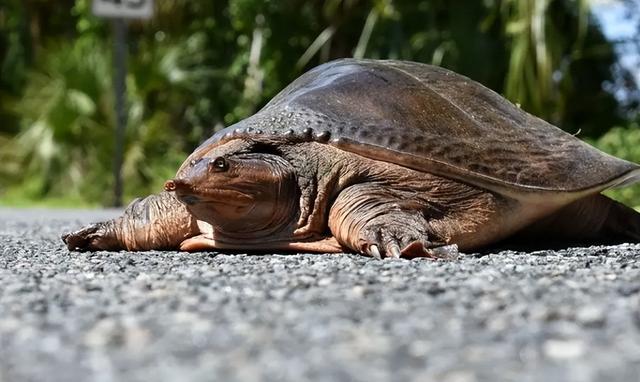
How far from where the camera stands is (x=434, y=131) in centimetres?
310

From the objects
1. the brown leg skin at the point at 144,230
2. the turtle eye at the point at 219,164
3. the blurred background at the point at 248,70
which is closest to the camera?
the turtle eye at the point at 219,164

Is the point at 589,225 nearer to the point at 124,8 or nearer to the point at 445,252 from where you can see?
the point at 445,252

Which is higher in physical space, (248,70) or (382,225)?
(248,70)

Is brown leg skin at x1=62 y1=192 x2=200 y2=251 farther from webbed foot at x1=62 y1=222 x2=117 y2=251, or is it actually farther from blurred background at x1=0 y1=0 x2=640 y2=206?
blurred background at x1=0 y1=0 x2=640 y2=206

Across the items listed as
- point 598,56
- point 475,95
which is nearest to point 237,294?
point 475,95

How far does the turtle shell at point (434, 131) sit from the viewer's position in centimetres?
303

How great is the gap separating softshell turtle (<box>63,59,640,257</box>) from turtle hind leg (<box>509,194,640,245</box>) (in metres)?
0.05

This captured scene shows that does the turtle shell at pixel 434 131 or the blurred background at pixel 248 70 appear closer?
the turtle shell at pixel 434 131

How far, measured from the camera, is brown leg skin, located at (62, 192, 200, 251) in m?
3.23

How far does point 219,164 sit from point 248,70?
8.64 meters

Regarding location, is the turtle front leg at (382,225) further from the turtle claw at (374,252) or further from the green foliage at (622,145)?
the green foliage at (622,145)

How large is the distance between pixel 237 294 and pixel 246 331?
412 mm

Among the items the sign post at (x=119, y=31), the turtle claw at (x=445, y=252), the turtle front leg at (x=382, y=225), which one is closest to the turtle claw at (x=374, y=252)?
the turtle front leg at (x=382, y=225)

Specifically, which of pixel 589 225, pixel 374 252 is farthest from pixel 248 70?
pixel 374 252
